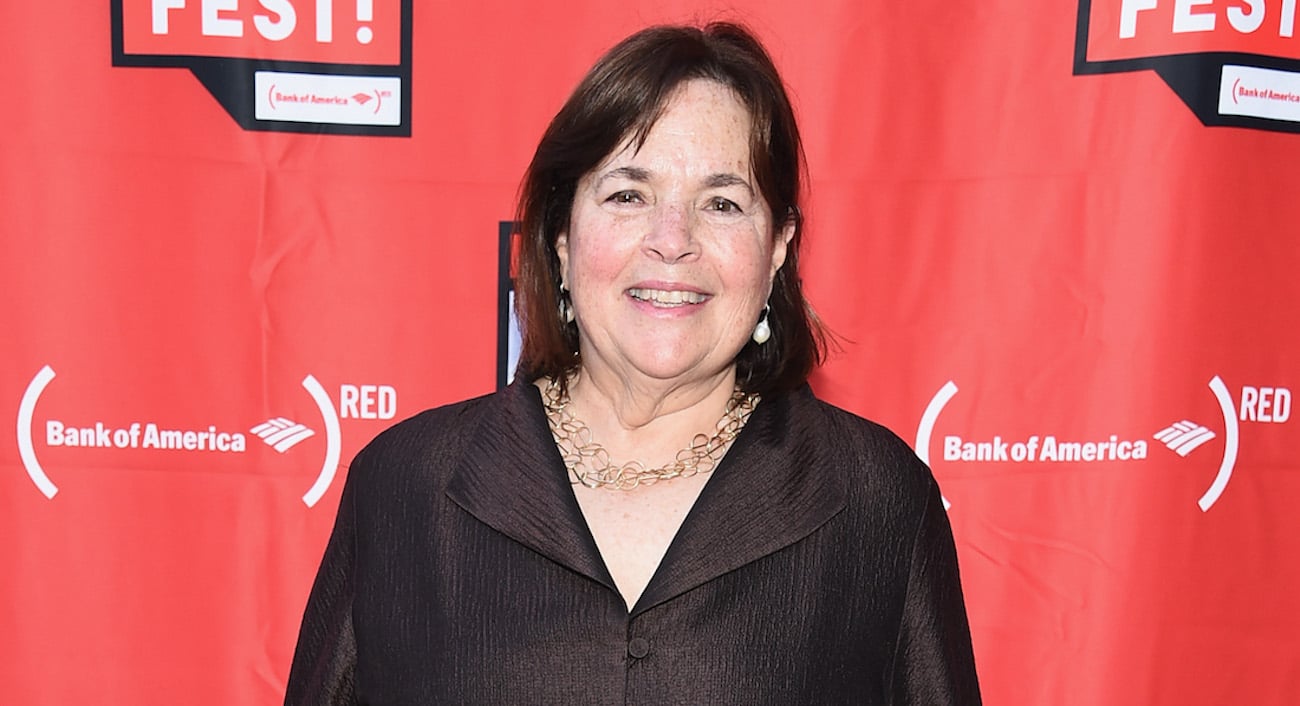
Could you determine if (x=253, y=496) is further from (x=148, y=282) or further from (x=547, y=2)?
(x=547, y=2)

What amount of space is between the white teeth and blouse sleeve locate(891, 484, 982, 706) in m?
0.39

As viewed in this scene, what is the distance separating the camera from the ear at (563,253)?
146 cm

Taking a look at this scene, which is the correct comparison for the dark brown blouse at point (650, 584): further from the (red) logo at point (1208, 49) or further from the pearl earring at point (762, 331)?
the (red) logo at point (1208, 49)

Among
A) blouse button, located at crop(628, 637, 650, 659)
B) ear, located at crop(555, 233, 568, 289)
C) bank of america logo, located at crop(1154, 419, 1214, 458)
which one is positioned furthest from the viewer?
bank of america logo, located at crop(1154, 419, 1214, 458)

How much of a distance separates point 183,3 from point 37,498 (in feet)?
2.93

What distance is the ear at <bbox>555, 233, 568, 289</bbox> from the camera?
4.78 feet

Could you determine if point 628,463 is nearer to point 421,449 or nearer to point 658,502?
point 658,502

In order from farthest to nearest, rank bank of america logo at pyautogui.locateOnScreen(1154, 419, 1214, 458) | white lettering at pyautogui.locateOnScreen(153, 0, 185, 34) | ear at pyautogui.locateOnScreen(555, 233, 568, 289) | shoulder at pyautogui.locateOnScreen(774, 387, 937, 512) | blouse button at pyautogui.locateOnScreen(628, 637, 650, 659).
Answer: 1. bank of america logo at pyautogui.locateOnScreen(1154, 419, 1214, 458)
2. white lettering at pyautogui.locateOnScreen(153, 0, 185, 34)
3. ear at pyautogui.locateOnScreen(555, 233, 568, 289)
4. shoulder at pyautogui.locateOnScreen(774, 387, 937, 512)
5. blouse button at pyautogui.locateOnScreen(628, 637, 650, 659)

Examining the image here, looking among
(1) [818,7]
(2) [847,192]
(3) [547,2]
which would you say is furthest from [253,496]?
(1) [818,7]

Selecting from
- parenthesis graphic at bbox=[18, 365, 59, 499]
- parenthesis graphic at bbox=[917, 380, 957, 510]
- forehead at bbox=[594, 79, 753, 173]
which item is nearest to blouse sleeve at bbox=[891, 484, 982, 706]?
forehead at bbox=[594, 79, 753, 173]

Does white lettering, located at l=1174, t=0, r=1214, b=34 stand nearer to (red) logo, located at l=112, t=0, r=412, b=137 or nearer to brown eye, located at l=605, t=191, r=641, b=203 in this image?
brown eye, located at l=605, t=191, r=641, b=203

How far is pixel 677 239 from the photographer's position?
1.28 meters

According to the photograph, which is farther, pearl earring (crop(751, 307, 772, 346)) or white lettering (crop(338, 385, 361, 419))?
white lettering (crop(338, 385, 361, 419))

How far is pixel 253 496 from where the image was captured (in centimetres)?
201
